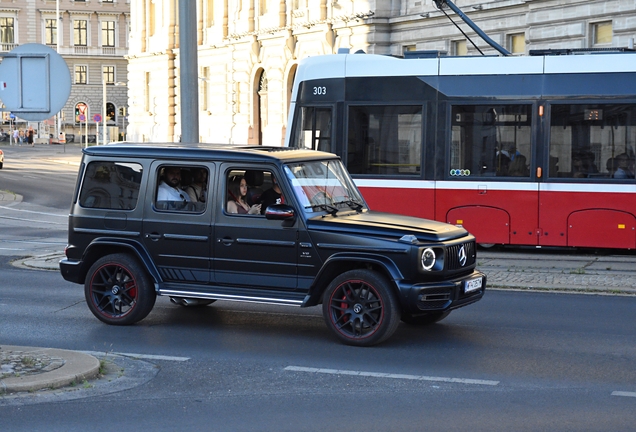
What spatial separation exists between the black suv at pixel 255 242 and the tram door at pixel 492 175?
732cm

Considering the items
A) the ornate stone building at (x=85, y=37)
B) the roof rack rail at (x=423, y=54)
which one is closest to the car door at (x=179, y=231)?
the roof rack rail at (x=423, y=54)

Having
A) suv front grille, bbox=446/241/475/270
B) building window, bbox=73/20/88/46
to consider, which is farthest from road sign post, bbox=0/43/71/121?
building window, bbox=73/20/88/46

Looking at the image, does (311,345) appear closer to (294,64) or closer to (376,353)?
(376,353)

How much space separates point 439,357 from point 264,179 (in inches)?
97.0

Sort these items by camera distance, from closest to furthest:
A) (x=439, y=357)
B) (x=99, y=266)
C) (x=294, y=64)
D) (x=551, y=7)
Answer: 1. (x=439, y=357)
2. (x=99, y=266)
3. (x=551, y=7)
4. (x=294, y=64)

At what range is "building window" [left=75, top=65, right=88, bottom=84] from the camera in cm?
10338

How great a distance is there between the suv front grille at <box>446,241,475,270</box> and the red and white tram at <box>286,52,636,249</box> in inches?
308

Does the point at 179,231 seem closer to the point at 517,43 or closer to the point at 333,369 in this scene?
the point at 333,369

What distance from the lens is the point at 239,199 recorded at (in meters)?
10.2

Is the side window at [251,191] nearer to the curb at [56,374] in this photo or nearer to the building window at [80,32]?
the curb at [56,374]

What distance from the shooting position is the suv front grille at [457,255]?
31.2 ft

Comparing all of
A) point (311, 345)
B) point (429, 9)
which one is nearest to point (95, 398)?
point (311, 345)

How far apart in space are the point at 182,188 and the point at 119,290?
128 centimetres

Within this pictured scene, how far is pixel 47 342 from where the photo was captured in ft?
32.2
